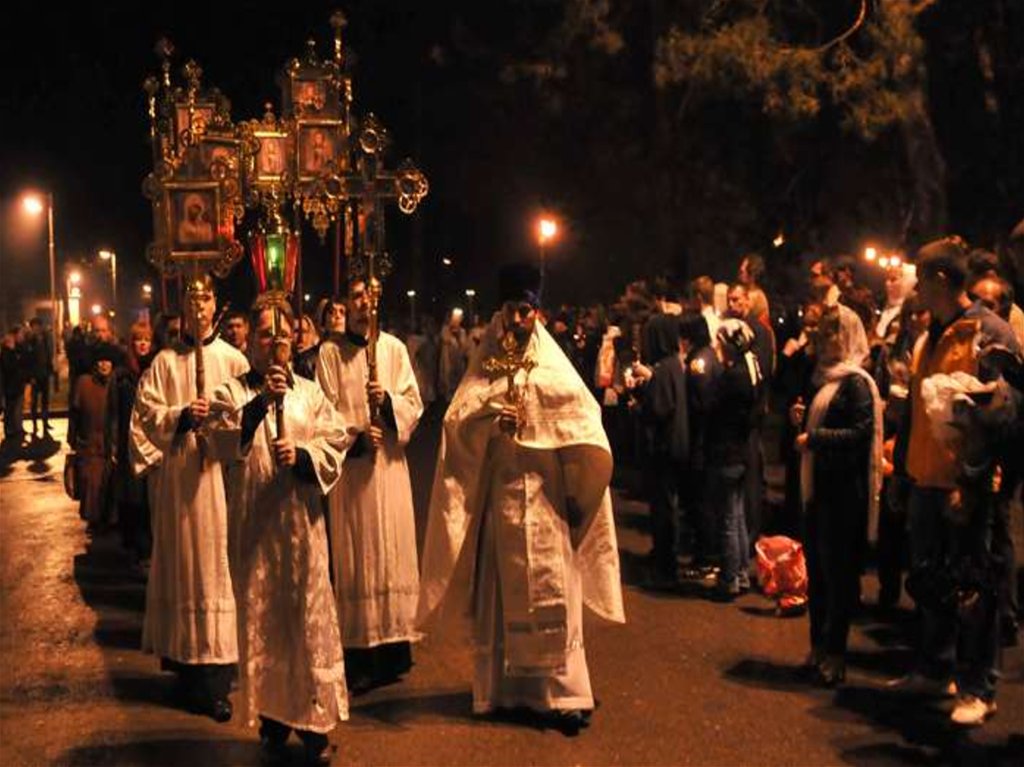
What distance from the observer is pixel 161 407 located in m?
8.66

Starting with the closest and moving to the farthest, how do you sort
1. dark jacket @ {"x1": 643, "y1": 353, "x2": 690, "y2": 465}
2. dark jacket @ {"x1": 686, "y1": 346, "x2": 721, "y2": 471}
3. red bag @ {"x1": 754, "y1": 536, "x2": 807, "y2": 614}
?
red bag @ {"x1": 754, "y1": 536, "x2": 807, "y2": 614} → dark jacket @ {"x1": 686, "y1": 346, "x2": 721, "y2": 471} → dark jacket @ {"x1": 643, "y1": 353, "x2": 690, "y2": 465}

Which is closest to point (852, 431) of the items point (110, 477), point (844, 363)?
point (844, 363)

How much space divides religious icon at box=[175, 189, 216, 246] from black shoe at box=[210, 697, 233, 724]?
2.40 metres

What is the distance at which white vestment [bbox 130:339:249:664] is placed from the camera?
852cm

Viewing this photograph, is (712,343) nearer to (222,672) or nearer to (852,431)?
(852,431)

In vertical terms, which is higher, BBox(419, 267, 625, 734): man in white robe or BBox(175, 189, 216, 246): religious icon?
BBox(175, 189, 216, 246): religious icon

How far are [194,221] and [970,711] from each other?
15.0 feet

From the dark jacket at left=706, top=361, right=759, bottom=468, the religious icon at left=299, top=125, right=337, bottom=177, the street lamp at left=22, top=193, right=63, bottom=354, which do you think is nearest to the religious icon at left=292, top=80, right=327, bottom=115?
the religious icon at left=299, top=125, right=337, bottom=177

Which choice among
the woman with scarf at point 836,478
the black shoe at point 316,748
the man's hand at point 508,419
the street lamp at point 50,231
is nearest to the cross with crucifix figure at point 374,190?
the man's hand at point 508,419

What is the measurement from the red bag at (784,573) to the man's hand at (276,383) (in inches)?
185

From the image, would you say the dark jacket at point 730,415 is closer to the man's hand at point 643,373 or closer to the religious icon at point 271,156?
the man's hand at point 643,373

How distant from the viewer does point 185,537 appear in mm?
8586

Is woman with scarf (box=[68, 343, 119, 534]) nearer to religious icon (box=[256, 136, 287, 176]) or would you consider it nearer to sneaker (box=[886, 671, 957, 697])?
religious icon (box=[256, 136, 287, 176])

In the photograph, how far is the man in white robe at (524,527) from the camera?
25.4ft
